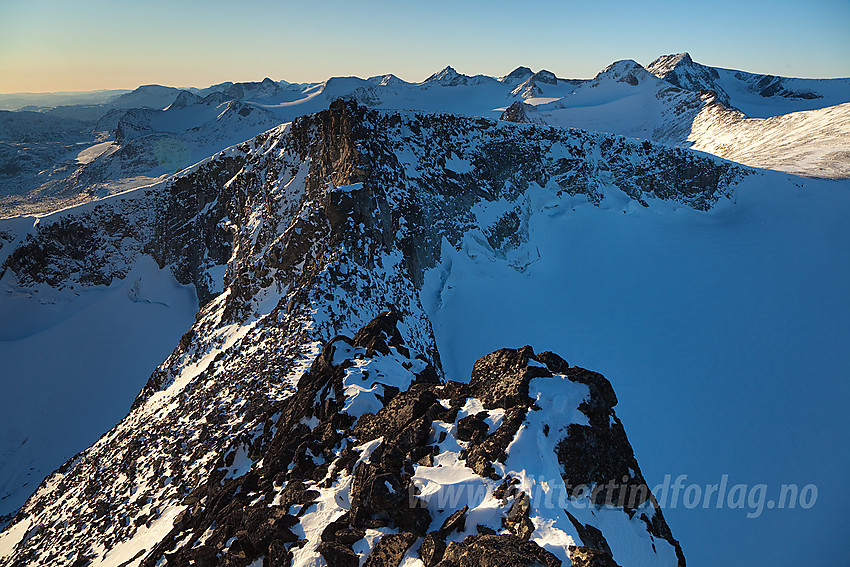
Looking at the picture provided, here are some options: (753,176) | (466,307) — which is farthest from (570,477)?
(753,176)

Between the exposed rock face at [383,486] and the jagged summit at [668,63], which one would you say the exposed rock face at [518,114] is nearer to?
the jagged summit at [668,63]

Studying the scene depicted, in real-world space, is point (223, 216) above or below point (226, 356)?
above

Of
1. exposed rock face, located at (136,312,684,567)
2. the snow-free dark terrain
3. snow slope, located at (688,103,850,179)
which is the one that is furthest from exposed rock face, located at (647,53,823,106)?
exposed rock face, located at (136,312,684,567)

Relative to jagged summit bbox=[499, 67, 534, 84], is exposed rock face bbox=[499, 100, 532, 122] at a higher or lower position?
lower

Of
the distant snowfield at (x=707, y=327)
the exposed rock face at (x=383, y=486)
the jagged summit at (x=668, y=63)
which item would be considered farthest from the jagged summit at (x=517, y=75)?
the exposed rock face at (x=383, y=486)

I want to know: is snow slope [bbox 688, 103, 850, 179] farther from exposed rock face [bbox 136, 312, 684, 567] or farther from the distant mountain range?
exposed rock face [bbox 136, 312, 684, 567]

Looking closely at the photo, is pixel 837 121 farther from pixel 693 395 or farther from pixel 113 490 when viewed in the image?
pixel 113 490

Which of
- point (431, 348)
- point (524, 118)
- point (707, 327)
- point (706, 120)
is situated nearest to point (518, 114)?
point (524, 118)
